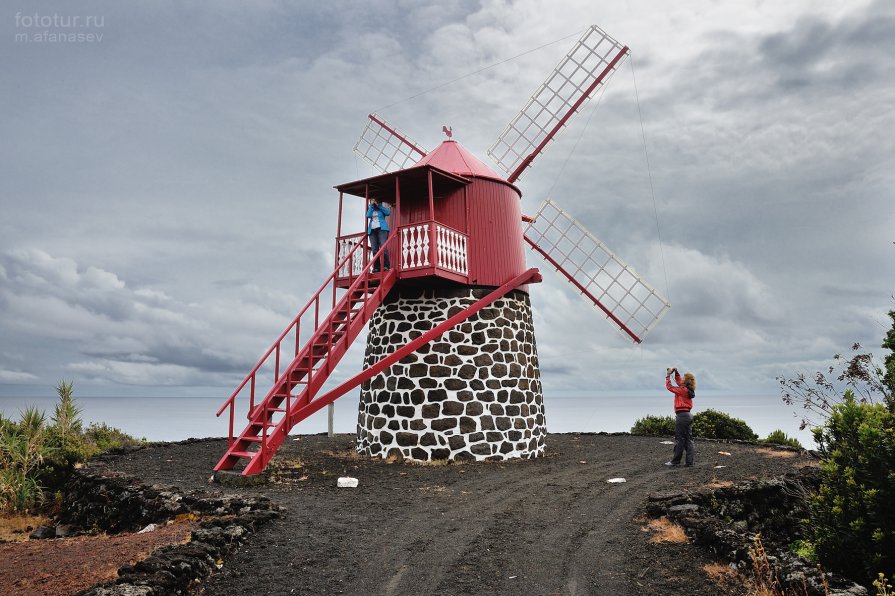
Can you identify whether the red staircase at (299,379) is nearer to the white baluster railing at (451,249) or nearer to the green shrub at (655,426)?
the white baluster railing at (451,249)

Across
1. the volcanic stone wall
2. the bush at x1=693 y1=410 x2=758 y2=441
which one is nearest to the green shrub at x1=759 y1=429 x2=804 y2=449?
the bush at x1=693 y1=410 x2=758 y2=441

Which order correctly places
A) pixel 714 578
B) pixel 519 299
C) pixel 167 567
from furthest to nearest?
pixel 519 299 < pixel 714 578 < pixel 167 567

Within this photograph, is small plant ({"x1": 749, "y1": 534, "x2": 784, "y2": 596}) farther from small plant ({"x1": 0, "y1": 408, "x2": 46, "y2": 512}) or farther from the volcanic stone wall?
small plant ({"x1": 0, "y1": 408, "x2": 46, "y2": 512})

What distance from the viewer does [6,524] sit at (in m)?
11.8

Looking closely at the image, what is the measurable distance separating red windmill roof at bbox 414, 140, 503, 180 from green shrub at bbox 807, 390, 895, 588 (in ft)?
35.5

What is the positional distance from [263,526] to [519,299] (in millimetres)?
9567

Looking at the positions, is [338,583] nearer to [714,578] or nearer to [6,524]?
[714,578]

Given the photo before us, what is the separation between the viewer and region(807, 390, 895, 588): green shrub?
639 centimetres

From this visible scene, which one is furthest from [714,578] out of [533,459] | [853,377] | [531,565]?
[533,459]

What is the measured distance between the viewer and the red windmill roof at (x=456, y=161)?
16211 millimetres

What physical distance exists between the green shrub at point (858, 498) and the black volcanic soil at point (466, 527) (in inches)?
48.2

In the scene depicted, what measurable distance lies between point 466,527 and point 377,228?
8.23 m

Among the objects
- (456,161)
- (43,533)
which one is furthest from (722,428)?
(43,533)

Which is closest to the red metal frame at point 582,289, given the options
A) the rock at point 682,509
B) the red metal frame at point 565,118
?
the red metal frame at point 565,118
